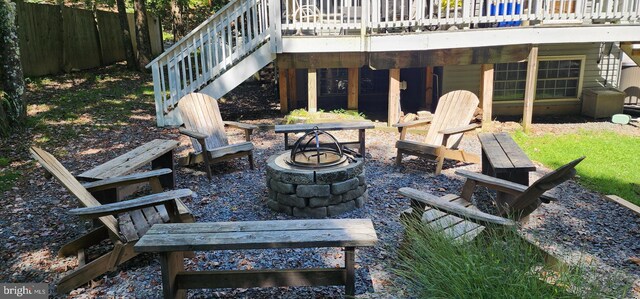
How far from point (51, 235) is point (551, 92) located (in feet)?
32.6

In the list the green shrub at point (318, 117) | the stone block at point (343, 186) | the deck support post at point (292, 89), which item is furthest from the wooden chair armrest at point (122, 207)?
the deck support post at point (292, 89)

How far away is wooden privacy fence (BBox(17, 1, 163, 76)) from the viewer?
427 inches

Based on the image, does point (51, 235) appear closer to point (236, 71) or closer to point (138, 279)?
point (138, 279)

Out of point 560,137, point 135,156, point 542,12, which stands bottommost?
point 560,137

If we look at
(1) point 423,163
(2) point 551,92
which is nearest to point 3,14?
(1) point 423,163

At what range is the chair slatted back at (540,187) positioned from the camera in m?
2.83

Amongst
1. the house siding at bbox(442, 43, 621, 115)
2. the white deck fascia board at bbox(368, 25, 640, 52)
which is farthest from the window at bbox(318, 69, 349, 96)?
the white deck fascia board at bbox(368, 25, 640, 52)

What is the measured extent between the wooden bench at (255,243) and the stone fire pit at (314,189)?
4.11ft

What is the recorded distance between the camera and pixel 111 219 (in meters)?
3.27

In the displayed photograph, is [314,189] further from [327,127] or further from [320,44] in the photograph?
[320,44]

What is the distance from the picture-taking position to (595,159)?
20.9 feet

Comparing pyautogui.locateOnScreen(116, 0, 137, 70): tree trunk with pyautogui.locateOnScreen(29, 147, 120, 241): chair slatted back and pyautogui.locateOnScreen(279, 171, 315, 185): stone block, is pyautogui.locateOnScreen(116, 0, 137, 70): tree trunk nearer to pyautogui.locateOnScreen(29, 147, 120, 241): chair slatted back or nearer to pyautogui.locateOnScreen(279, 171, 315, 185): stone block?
pyautogui.locateOnScreen(29, 147, 120, 241): chair slatted back

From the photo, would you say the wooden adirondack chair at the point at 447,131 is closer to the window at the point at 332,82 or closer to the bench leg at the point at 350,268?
the bench leg at the point at 350,268

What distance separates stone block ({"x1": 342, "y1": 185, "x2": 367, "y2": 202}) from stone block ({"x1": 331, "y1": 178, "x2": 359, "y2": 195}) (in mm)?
58
